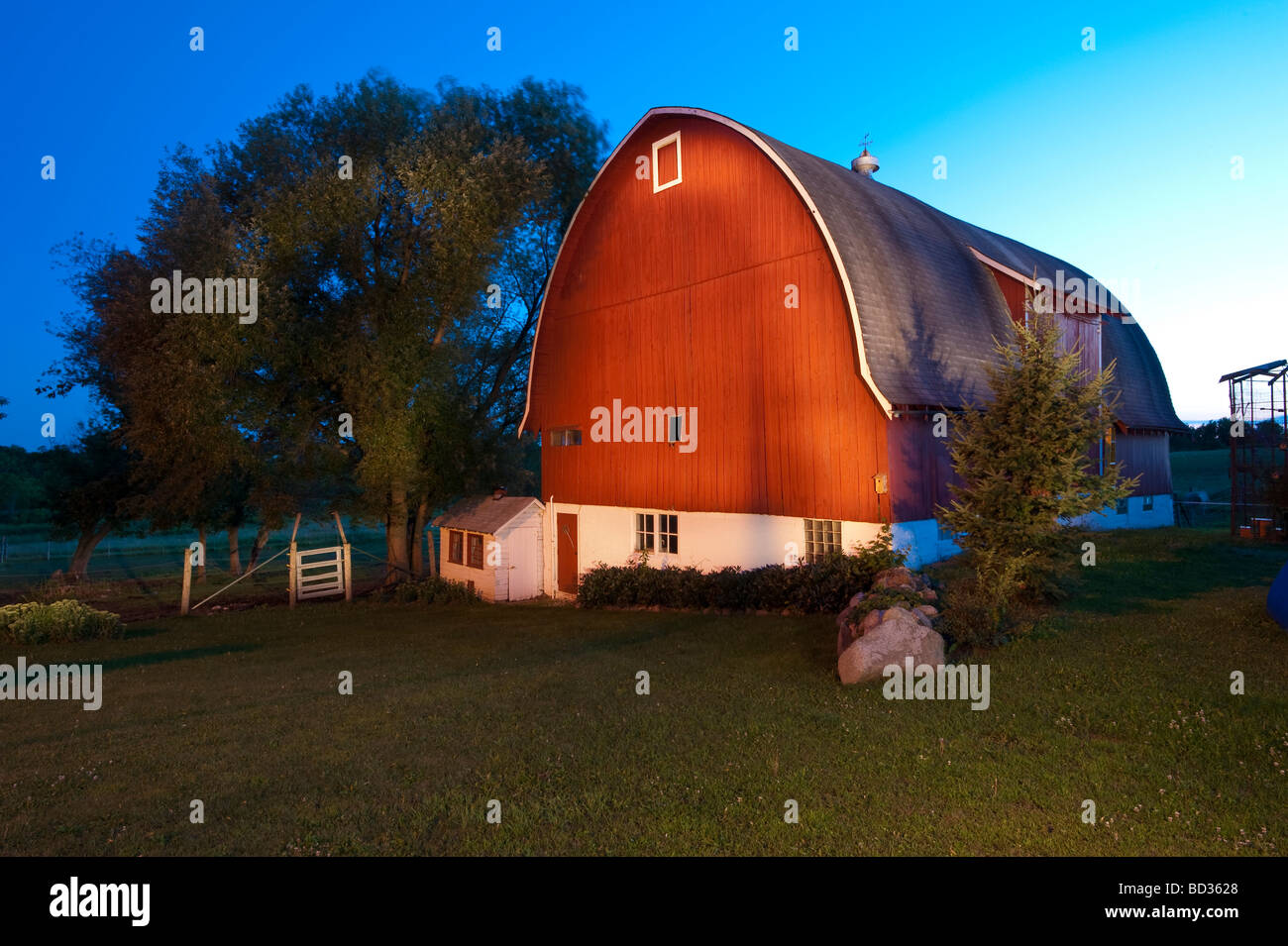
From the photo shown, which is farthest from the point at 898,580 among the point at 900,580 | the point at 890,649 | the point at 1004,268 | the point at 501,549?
the point at 501,549

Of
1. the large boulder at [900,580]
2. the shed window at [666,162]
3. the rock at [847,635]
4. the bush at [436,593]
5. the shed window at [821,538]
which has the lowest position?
the bush at [436,593]

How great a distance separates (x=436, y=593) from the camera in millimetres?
23531

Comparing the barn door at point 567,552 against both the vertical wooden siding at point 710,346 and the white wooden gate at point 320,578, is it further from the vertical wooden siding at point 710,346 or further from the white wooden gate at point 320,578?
the white wooden gate at point 320,578

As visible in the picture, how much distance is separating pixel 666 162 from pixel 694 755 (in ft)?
55.4

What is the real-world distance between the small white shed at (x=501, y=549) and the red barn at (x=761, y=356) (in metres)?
0.60

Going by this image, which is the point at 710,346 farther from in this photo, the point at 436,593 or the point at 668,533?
the point at 436,593

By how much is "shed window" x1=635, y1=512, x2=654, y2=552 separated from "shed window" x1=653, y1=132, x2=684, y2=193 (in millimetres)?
8726

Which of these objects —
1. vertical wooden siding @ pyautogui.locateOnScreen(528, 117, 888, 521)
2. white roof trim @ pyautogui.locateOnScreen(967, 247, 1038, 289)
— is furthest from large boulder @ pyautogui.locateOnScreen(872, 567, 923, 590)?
white roof trim @ pyautogui.locateOnScreen(967, 247, 1038, 289)

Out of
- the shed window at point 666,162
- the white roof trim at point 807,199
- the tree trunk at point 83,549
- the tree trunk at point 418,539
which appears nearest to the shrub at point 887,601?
the white roof trim at point 807,199

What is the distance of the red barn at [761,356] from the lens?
1617 cm
